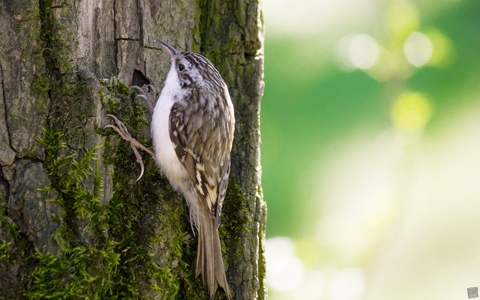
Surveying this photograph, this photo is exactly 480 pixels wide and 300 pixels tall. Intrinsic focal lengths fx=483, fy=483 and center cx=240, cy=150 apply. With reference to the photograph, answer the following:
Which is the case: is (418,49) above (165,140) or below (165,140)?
above

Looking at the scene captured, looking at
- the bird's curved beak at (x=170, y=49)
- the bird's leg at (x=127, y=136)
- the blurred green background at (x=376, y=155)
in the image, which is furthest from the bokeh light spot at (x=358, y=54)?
the bird's leg at (x=127, y=136)

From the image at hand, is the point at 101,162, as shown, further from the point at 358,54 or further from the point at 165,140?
the point at 358,54

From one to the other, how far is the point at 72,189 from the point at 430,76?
1608 millimetres

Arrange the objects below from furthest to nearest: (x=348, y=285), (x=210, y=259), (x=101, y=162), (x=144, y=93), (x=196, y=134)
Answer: (x=348, y=285) < (x=196, y=134) < (x=144, y=93) < (x=210, y=259) < (x=101, y=162)

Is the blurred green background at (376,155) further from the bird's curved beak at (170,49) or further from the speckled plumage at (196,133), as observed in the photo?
the bird's curved beak at (170,49)

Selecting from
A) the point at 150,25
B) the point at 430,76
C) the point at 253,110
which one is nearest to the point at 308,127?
the point at 253,110

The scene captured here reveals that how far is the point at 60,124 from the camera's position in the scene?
4.87 feet

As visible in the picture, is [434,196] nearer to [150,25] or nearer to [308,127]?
[308,127]

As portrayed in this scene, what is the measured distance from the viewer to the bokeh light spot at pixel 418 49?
215 cm

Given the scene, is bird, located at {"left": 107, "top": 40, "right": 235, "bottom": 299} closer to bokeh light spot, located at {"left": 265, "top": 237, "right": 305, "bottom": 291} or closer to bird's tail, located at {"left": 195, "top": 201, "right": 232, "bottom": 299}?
bird's tail, located at {"left": 195, "top": 201, "right": 232, "bottom": 299}

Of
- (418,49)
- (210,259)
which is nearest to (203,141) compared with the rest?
(210,259)

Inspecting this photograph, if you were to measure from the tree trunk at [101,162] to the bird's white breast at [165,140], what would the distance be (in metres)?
0.04

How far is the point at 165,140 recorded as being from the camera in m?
1.82

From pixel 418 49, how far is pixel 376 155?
510 mm
